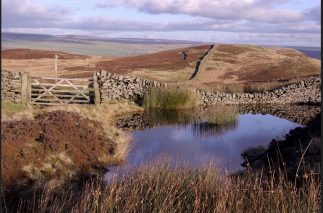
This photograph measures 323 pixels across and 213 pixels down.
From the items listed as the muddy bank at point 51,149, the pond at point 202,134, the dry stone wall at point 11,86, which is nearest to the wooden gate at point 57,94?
the dry stone wall at point 11,86

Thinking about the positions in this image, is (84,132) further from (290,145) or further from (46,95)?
(46,95)

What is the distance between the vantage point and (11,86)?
18.0 meters

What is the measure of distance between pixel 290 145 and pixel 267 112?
33.6ft

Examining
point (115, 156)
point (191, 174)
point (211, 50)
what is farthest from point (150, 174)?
point (211, 50)

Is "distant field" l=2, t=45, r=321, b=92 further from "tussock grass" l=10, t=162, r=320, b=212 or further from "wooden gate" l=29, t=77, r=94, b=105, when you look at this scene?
"tussock grass" l=10, t=162, r=320, b=212

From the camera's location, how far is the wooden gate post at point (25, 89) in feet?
58.2

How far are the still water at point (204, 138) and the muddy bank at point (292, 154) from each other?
436 millimetres

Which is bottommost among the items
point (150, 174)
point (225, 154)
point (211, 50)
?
point (225, 154)

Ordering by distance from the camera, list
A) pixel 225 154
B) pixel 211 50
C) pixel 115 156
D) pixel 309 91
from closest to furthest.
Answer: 1. pixel 115 156
2. pixel 225 154
3. pixel 309 91
4. pixel 211 50

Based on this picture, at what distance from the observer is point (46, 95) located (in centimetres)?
1830

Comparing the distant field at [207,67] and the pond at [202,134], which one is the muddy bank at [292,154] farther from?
the distant field at [207,67]

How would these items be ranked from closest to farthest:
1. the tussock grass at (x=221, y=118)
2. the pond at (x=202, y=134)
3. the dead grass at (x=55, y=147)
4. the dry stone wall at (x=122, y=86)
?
the dead grass at (x=55, y=147) < the pond at (x=202, y=134) < the tussock grass at (x=221, y=118) < the dry stone wall at (x=122, y=86)

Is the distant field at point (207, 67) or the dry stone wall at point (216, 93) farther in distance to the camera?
the distant field at point (207, 67)

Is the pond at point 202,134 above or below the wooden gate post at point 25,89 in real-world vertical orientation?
below
